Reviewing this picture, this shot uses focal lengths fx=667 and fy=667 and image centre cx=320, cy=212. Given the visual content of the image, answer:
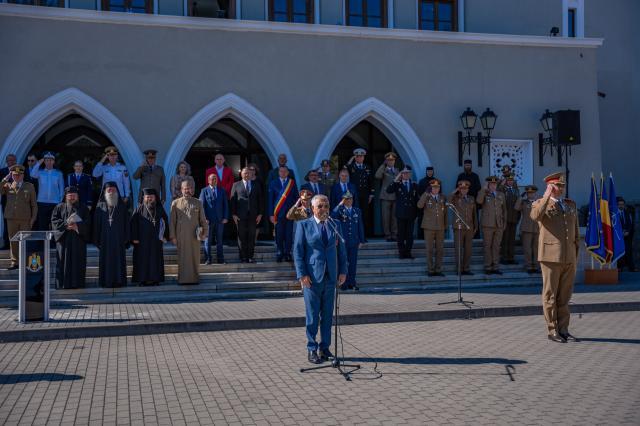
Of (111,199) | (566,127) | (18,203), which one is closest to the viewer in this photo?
(111,199)

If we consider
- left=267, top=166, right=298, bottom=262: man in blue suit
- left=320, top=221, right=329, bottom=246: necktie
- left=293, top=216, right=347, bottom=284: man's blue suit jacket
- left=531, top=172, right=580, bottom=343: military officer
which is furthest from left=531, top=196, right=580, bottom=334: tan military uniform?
left=267, top=166, right=298, bottom=262: man in blue suit

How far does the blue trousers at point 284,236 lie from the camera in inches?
545

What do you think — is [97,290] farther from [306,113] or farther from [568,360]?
[568,360]

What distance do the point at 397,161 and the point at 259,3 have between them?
5699 millimetres

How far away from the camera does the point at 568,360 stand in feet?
24.5

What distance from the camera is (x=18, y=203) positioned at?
12773mm

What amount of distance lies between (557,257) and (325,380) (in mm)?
3870

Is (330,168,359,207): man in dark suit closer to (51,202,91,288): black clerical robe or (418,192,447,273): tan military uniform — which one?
(418,192,447,273): tan military uniform

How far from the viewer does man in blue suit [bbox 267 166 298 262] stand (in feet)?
45.4

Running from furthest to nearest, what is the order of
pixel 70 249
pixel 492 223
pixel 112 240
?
pixel 492 223
pixel 112 240
pixel 70 249

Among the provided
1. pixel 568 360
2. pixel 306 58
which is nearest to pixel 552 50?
pixel 306 58

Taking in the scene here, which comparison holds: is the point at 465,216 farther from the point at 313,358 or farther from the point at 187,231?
the point at 313,358

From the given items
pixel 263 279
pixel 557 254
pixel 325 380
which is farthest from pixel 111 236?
pixel 557 254

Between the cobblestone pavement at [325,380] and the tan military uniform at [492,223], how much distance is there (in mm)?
5179
